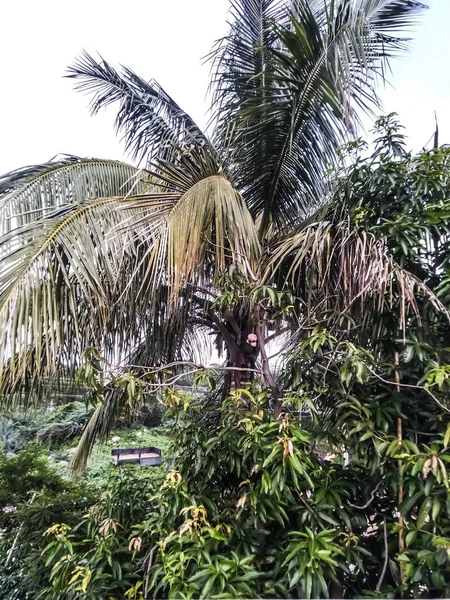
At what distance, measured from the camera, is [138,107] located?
2.30m

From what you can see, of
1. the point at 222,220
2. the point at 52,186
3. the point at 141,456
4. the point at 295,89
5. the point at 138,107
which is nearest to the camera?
the point at 222,220

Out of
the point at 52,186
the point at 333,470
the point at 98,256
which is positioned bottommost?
the point at 333,470

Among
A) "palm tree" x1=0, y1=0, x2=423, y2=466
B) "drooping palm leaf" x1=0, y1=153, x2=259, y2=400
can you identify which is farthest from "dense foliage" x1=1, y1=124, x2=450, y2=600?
"drooping palm leaf" x1=0, y1=153, x2=259, y2=400

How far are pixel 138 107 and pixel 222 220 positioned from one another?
156 centimetres

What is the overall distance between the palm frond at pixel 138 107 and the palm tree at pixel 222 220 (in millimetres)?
115

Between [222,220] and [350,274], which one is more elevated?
[222,220]

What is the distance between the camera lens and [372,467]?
1.11 meters

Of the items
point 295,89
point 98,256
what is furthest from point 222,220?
point 295,89

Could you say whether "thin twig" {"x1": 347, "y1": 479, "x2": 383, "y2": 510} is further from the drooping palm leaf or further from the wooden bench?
the wooden bench

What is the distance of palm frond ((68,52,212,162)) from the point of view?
223 centimetres

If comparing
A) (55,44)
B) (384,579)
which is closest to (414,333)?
(384,579)

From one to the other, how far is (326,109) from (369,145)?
0.89 feet

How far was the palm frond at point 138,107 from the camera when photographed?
223 cm

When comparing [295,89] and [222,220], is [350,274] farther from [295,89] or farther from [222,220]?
[295,89]
